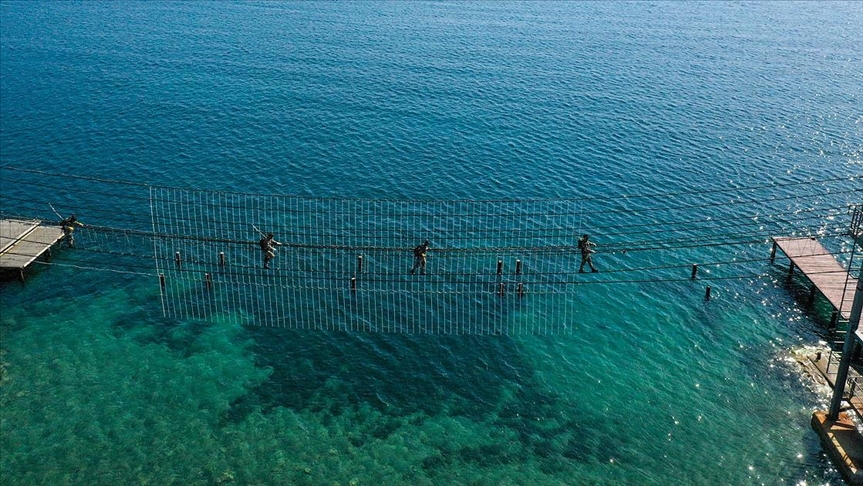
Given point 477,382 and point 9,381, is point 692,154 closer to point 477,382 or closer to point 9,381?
point 477,382

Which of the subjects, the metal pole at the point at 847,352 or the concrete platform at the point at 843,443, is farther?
the concrete platform at the point at 843,443

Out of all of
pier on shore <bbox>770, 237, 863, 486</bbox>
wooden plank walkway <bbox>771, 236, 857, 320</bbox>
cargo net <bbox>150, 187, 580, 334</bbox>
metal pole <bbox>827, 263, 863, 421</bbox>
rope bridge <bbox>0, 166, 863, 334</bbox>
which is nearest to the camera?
metal pole <bbox>827, 263, 863, 421</bbox>

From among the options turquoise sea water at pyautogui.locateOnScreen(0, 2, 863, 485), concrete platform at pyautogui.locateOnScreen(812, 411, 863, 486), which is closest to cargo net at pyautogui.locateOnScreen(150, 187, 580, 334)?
turquoise sea water at pyautogui.locateOnScreen(0, 2, 863, 485)

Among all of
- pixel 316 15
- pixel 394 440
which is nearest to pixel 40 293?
pixel 394 440

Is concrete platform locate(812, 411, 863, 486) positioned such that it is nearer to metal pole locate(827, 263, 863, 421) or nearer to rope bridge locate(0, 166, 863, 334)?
metal pole locate(827, 263, 863, 421)

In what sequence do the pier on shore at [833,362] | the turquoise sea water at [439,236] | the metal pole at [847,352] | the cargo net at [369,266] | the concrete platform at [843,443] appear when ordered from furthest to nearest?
the cargo net at [369,266] → the turquoise sea water at [439,236] → the pier on shore at [833,362] → the concrete platform at [843,443] → the metal pole at [847,352]

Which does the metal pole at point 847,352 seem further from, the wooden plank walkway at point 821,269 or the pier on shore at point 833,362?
the wooden plank walkway at point 821,269

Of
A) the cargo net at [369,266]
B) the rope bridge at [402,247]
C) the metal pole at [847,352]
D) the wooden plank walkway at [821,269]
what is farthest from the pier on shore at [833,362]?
the cargo net at [369,266]
